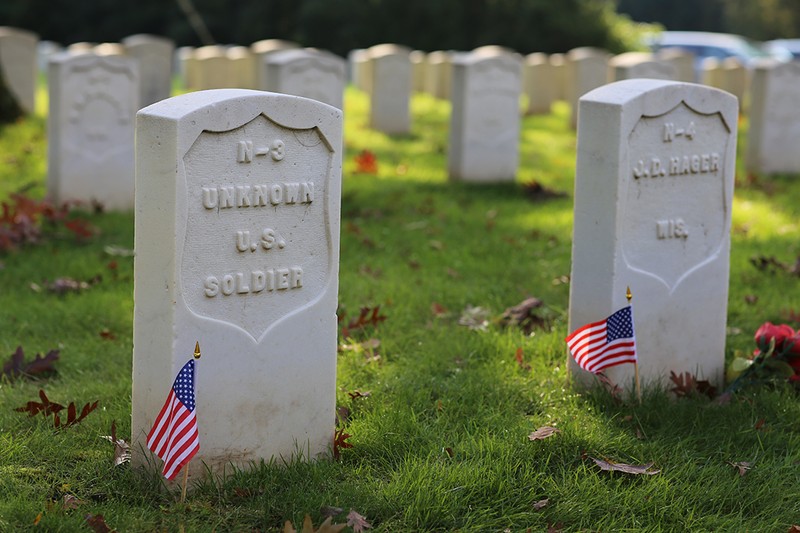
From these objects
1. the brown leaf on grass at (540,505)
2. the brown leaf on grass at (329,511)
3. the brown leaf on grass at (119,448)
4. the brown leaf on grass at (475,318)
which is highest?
the brown leaf on grass at (119,448)

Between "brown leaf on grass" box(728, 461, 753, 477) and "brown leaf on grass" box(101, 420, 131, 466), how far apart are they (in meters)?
2.29

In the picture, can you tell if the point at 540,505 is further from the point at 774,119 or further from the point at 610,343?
the point at 774,119

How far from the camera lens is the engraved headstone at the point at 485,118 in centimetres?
1047

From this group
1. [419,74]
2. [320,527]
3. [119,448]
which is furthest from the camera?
[419,74]

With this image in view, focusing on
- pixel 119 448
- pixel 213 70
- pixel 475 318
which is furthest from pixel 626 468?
pixel 213 70

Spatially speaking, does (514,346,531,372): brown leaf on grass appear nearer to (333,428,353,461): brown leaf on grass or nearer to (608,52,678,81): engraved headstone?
(333,428,353,461): brown leaf on grass

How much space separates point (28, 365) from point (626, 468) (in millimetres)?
2778

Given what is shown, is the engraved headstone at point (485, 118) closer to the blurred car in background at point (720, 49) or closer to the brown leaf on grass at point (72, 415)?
the brown leaf on grass at point (72, 415)

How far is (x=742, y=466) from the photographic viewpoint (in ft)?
13.4

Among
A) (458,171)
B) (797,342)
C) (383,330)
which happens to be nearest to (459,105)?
(458,171)

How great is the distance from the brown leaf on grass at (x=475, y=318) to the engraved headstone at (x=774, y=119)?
6348 mm

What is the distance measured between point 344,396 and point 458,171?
618 cm

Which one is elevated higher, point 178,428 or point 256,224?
point 256,224

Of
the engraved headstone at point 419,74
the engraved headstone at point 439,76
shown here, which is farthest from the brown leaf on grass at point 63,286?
the engraved headstone at point 419,74
